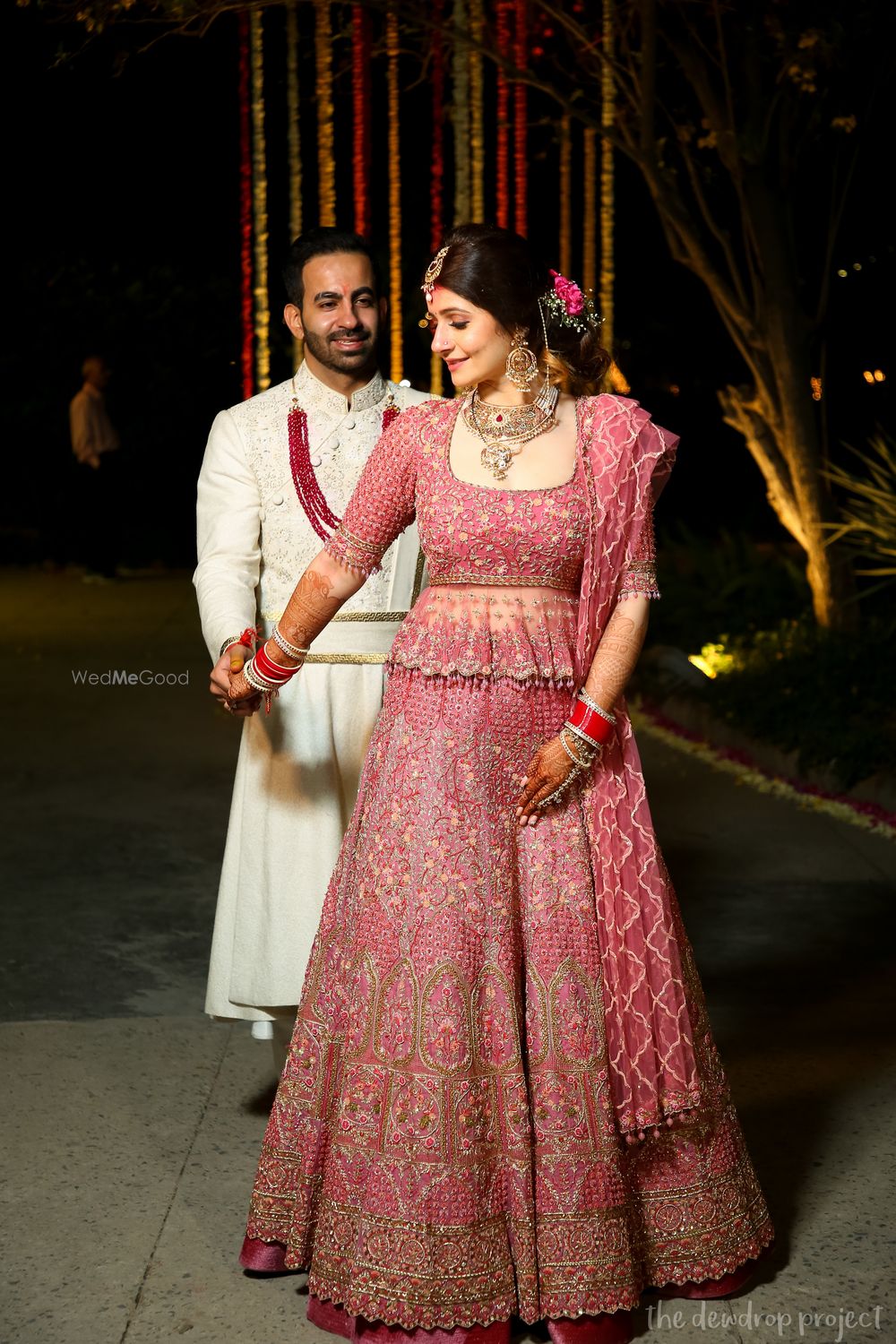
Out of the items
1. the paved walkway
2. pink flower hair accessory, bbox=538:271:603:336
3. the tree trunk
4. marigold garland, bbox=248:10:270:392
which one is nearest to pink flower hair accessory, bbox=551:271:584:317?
pink flower hair accessory, bbox=538:271:603:336

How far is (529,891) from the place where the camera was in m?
3.14

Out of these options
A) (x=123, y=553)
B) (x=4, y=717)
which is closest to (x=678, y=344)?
(x=123, y=553)

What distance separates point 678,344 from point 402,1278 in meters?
17.4

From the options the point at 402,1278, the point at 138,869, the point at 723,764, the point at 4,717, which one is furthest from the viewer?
the point at 4,717

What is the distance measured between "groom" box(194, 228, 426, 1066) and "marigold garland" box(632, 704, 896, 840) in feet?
11.4

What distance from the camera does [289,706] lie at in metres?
4.06

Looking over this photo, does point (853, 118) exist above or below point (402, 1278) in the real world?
above

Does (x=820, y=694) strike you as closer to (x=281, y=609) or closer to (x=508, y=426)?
(x=281, y=609)

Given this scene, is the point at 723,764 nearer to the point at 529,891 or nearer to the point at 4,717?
the point at 4,717

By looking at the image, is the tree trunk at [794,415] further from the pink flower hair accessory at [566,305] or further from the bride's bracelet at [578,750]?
the bride's bracelet at [578,750]

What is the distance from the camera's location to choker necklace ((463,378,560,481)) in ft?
10.3

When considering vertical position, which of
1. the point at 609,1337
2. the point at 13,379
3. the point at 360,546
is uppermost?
the point at 13,379

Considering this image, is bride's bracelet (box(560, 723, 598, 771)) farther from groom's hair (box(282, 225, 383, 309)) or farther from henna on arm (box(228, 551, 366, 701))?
groom's hair (box(282, 225, 383, 309))

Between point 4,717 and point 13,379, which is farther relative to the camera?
point 13,379
